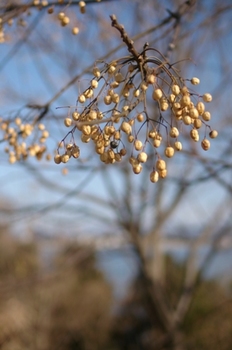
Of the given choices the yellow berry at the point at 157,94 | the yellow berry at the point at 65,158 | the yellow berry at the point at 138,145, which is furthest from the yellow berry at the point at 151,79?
the yellow berry at the point at 65,158

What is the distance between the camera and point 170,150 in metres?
1.09

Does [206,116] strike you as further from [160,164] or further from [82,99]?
[82,99]

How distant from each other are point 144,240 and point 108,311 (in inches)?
152

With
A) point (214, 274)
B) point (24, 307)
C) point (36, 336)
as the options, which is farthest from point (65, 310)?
point (214, 274)

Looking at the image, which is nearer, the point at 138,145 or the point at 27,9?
the point at 138,145

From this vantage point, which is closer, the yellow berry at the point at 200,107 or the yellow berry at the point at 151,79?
the yellow berry at the point at 151,79

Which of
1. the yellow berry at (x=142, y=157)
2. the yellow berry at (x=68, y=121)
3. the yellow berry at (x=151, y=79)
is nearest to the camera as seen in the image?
the yellow berry at (x=151, y=79)

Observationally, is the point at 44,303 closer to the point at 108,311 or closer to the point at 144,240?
the point at 108,311

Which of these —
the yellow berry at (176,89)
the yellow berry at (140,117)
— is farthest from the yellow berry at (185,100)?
the yellow berry at (140,117)

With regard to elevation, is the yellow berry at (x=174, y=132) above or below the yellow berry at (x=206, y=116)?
below

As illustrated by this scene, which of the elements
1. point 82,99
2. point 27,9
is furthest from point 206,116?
point 27,9

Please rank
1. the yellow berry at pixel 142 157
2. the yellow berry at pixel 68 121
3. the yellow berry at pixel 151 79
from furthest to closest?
the yellow berry at pixel 68 121
the yellow berry at pixel 142 157
the yellow berry at pixel 151 79

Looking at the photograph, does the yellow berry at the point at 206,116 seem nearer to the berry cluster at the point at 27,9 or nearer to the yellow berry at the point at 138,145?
the yellow berry at the point at 138,145

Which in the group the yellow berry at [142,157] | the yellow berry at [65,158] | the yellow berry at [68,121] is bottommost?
the yellow berry at [142,157]
